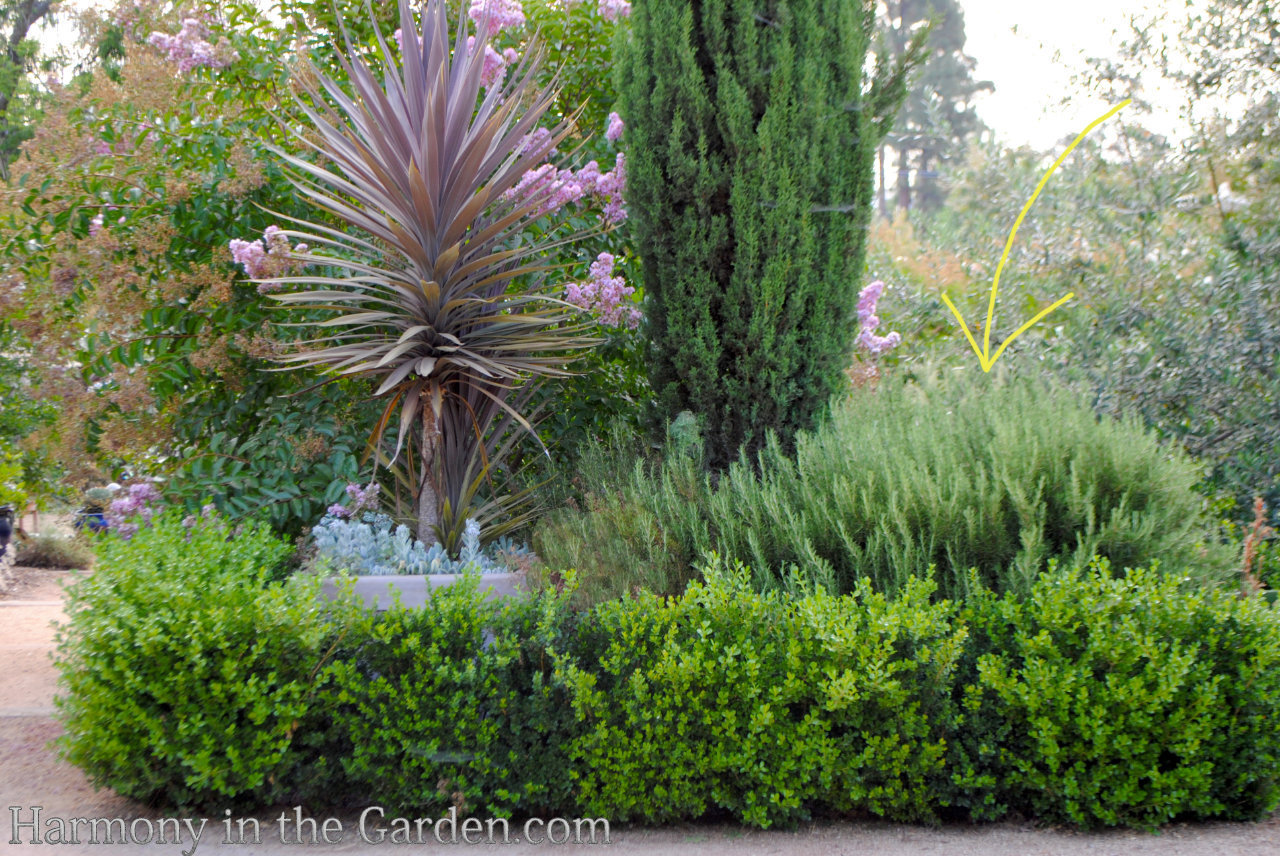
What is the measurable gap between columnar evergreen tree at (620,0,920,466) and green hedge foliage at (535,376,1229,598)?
2.00ft

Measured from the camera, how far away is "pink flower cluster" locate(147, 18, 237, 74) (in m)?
4.74

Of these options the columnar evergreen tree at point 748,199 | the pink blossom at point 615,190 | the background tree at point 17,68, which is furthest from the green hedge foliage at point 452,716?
the background tree at point 17,68

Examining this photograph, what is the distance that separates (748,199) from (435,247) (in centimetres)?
168

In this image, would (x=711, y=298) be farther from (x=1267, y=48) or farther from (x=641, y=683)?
(x=1267, y=48)

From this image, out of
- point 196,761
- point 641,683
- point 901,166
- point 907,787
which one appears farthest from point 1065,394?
point 901,166

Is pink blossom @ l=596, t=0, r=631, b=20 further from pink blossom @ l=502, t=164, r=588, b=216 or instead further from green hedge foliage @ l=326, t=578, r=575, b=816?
green hedge foliage @ l=326, t=578, r=575, b=816

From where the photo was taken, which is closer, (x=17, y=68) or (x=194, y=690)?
(x=194, y=690)

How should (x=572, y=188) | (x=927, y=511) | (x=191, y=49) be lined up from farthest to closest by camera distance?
(x=191, y=49), (x=572, y=188), (x=927, y=511)

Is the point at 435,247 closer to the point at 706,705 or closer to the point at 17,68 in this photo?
the point at 706,705

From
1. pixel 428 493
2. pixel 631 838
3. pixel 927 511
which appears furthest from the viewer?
pixel 428 493

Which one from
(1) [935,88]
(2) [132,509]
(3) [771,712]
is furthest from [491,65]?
(1) [935,88]

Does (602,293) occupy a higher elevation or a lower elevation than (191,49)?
lower

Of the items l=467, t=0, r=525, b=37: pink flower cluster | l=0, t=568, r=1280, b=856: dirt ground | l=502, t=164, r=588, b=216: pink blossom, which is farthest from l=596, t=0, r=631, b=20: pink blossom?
l=0, t=568, r=1280, b=856: dirt ground

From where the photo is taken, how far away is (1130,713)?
2.65 m
